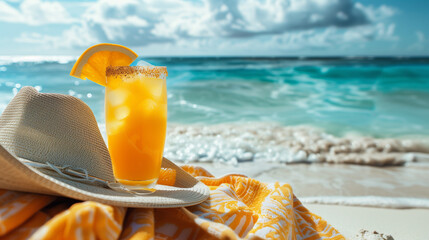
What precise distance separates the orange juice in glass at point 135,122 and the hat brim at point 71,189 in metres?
0.13

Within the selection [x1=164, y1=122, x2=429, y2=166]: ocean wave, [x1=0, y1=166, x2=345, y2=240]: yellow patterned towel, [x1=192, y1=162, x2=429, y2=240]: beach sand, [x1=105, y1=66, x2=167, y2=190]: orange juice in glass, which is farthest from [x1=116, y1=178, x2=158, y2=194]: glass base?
[x1=164, y1=122, x2=429, y2=166]: ocean wave

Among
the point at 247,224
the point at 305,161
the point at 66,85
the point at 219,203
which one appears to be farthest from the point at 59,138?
the point at 66,85

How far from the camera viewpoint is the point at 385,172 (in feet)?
13.3

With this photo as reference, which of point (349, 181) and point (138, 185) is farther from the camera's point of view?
point (349, 181)

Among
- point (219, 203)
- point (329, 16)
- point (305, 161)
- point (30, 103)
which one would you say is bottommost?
point (305, 161)

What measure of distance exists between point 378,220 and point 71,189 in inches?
76.4

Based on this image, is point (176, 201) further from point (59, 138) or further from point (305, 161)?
point (305, 161)

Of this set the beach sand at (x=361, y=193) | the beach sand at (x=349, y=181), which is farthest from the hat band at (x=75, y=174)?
the beach sand at (x=349, y=181)

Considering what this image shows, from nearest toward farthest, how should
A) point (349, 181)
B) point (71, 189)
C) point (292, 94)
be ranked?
1. point (71, 189)
2. point (349, 181)
3. point (292, 94)

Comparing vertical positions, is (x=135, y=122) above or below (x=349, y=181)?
above

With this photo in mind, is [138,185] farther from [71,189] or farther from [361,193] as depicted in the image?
[361,193]

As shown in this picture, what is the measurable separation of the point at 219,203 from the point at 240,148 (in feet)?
11.3

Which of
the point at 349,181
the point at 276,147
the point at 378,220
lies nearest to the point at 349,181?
the point at 349,181

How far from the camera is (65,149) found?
127 cm
